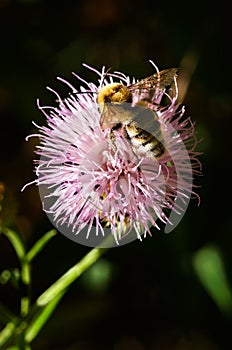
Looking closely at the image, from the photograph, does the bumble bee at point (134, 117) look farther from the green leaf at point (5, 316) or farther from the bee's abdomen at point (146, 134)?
the green leaf at point (5, 316)

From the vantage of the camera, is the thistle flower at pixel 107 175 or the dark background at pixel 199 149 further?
the dark background at pixel 199 149

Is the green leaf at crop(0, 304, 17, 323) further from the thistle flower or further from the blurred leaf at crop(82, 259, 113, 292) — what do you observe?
the blurred leaf at crop(82, 259, 113, 292)

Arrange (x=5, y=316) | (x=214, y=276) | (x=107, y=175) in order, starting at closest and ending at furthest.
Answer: (x=107, y=175) → (x=5, y=316) → (x=214, y=276)

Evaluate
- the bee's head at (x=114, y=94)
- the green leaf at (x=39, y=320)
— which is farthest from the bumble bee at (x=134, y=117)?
the green leaf at (x=39, y=320)

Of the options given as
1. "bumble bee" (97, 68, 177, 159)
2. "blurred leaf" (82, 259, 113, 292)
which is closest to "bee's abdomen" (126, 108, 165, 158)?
"bumble bee" (97, 68, 177, 159)

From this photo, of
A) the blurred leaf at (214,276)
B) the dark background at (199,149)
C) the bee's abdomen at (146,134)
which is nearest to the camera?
the bee's abdomen at (146,134)

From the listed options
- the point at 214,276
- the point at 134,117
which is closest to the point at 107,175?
the point at 134,117

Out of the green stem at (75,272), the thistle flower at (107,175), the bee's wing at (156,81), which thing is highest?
the bee's wing at (156,81)

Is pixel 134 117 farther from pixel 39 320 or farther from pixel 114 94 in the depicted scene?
pixel 39 320
